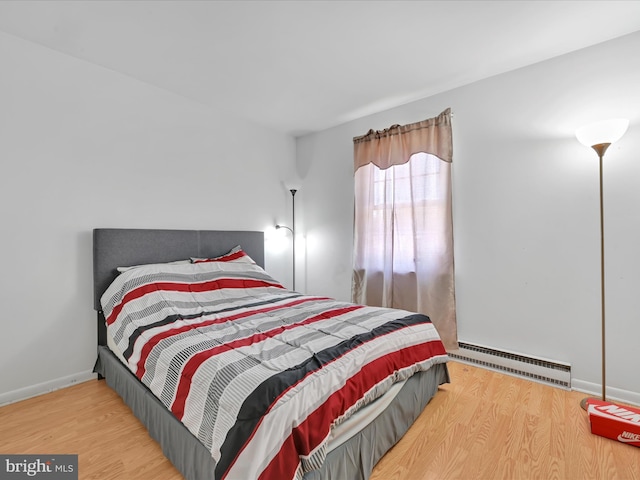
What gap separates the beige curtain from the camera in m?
2.81

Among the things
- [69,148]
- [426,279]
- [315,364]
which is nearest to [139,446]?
[315,364]

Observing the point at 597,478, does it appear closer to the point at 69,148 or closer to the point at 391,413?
the point at 391,413

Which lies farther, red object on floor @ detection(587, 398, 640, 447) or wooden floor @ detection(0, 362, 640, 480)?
red object on floor @ detection(587, 398, 640, 447)

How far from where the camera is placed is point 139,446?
5.42ft

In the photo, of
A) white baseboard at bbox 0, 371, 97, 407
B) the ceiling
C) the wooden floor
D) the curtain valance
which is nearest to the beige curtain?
the curtain valance

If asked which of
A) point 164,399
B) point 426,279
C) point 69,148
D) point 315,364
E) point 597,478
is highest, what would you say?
point 69,148

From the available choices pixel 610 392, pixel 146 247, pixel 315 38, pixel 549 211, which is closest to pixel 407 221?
pixel 549 211

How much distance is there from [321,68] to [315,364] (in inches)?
89.6

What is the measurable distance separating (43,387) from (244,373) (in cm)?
202

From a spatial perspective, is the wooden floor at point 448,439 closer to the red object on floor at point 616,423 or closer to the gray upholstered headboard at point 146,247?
the red object on floor at point 616,423

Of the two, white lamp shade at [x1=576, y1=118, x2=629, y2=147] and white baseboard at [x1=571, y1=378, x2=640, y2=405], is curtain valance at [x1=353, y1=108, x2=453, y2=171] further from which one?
white baseboard at [x1=571, y1=378, x2=640, y2=405]

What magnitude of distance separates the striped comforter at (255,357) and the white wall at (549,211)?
983 mm

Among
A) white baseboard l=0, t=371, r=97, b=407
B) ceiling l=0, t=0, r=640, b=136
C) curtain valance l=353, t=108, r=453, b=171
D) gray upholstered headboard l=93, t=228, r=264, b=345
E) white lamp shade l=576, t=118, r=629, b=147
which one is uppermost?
ceiling l=0, t=0, r=640, b=136

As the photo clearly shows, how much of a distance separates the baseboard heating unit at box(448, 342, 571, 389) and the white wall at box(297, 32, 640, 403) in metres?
0.07
